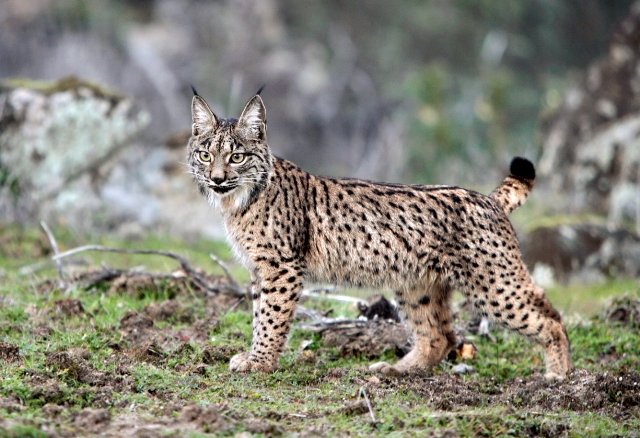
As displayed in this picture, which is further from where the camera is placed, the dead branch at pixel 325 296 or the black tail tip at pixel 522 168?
the dead branch at pixel 325 296

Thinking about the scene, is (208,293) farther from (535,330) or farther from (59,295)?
(535,330)

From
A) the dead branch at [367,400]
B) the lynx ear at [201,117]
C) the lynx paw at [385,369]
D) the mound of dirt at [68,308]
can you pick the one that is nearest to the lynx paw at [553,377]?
the lynx paw at [385,369]

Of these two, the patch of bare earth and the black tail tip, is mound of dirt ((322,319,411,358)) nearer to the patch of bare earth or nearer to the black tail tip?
the patch of bare earth

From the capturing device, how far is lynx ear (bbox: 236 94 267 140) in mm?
9016

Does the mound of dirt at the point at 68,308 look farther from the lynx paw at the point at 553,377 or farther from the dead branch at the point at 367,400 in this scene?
the lynx paw at the point at 553,377

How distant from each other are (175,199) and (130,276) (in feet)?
22.1

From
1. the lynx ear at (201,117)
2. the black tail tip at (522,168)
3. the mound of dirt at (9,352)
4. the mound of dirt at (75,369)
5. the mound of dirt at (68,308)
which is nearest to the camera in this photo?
the mound of dirt at (75,369)

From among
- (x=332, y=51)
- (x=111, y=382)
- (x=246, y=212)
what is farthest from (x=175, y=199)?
(x=332, y=51)

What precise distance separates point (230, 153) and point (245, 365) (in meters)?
1.72

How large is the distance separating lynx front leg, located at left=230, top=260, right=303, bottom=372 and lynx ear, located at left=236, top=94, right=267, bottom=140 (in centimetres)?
108

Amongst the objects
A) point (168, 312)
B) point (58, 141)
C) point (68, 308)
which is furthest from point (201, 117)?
point (58, 141)

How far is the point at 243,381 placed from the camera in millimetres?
8180

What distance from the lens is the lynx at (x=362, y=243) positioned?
29.3 feet

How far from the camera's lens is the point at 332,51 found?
3934cm
